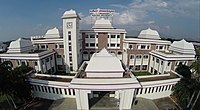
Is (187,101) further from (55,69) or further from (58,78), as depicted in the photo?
(55,69)

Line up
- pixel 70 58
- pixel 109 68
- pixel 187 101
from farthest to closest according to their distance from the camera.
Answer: pixel 70 58 < pixel 187 101 < pixel 109 68

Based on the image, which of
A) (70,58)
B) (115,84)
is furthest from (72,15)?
(115,84)

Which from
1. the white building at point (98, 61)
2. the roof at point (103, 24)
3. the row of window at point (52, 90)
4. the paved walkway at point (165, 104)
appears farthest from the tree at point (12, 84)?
the roof at point (103, 24)

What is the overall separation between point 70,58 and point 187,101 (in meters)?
27.0

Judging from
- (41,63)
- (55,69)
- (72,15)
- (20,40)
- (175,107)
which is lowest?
(175,107)

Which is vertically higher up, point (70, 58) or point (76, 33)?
point (76, 33)

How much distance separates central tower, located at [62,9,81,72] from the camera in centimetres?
3969

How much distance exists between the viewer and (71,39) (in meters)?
40.3

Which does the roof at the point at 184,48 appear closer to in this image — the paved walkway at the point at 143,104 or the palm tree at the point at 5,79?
the paved walkway at the point at 143,104

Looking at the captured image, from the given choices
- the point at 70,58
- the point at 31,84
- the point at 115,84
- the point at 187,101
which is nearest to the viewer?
the point at 115,84

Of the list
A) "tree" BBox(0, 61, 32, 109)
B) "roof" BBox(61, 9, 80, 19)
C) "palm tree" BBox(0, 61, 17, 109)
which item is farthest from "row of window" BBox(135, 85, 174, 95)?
"roof" BBox(61, 9, 80, 19)

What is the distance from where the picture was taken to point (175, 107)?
2561 centimetres

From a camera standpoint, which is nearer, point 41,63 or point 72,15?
point 41,63

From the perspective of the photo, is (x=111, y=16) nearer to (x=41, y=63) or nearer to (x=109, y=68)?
(x=41, y=63)
